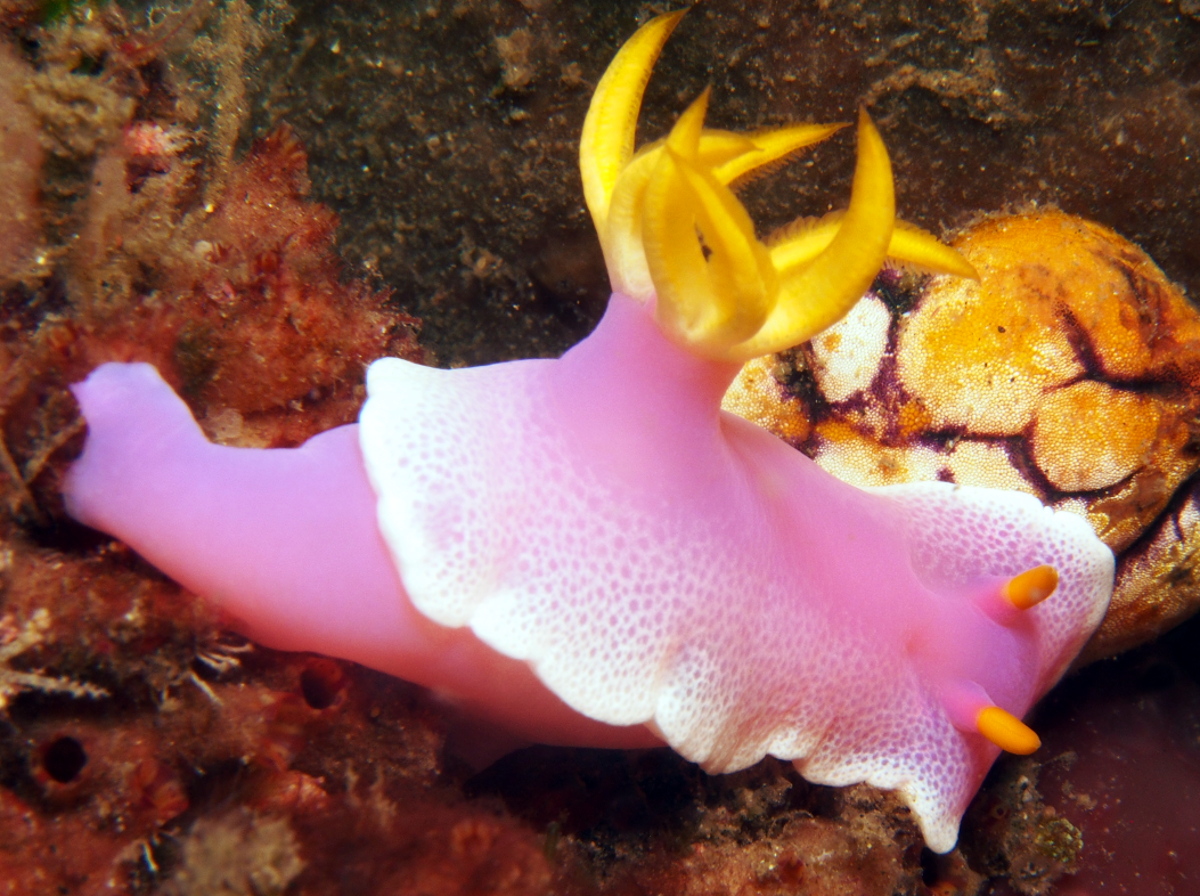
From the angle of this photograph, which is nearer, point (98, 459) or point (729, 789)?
point (98, 459)

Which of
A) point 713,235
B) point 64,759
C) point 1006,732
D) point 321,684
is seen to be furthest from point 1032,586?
point 64,759

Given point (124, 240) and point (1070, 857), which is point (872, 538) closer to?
point (1070, 857)

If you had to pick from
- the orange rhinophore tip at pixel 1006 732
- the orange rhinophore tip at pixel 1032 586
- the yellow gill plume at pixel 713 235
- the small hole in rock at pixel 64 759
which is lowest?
the orange rhinophore tip at pixel 1006 732

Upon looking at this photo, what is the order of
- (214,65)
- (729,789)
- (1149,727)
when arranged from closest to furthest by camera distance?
(729,789) → (214,65) → (1149,727)

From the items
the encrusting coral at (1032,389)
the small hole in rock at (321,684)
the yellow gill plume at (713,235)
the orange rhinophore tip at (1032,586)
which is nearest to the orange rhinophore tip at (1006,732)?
the orange rhinophore tip at (1032,586)

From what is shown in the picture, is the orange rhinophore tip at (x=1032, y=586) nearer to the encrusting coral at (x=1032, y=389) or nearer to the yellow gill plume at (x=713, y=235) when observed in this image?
the encrusting coral at (x=1032, y=389)

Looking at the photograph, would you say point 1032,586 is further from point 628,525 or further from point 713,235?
point 713,235

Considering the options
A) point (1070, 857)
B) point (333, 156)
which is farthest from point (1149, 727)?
point (333, 156)
